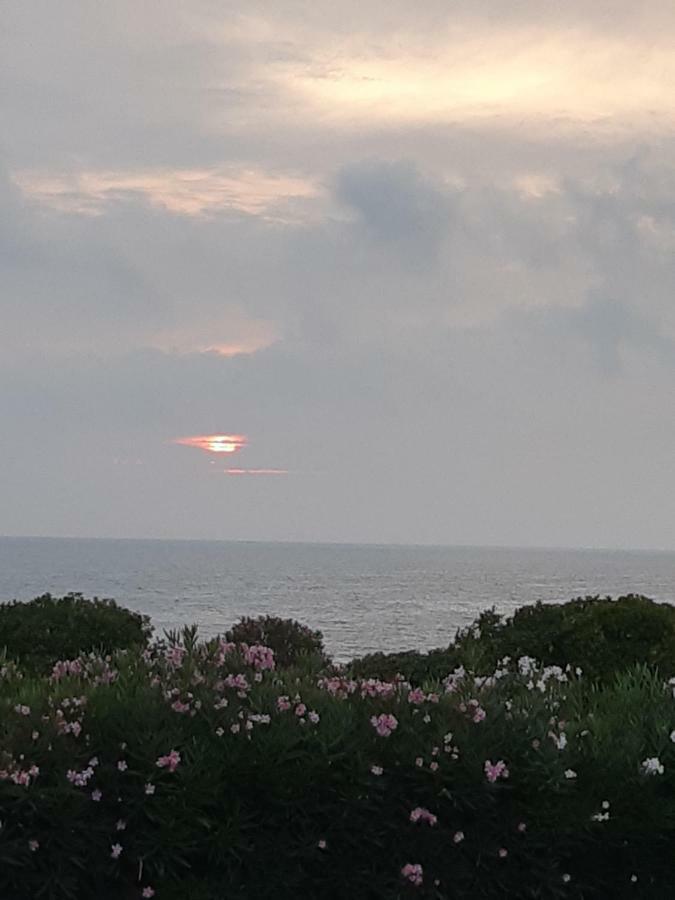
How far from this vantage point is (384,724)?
5.87 metres

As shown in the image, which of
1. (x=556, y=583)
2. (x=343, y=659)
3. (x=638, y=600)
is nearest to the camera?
(x=638, y=600)

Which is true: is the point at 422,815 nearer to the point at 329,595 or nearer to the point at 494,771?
the point at 494,771

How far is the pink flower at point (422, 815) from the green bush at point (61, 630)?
926 cm

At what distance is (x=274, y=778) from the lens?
5641 mm

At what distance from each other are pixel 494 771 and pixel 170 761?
65.3 inches

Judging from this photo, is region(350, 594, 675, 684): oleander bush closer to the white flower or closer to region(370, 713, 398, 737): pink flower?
the white flower

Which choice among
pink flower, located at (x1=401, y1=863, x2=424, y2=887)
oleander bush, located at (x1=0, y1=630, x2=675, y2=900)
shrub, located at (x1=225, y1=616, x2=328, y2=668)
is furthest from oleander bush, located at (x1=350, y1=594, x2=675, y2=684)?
pink flower, located at (x1=401, y1=863, x2=424, y2=887)

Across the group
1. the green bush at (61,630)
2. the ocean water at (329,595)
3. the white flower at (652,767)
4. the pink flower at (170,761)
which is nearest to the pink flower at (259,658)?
the pink flower at (170,761)

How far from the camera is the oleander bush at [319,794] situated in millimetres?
5430

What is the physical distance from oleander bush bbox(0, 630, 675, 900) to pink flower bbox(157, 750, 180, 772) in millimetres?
18

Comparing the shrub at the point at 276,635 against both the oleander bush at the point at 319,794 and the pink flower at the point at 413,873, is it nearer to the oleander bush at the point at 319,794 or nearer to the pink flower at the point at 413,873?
the oleander bush at the point at 319,794

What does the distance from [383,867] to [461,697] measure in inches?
44.3

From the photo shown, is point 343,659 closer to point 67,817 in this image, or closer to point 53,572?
point 67,817

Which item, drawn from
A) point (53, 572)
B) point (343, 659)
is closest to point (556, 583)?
point (53, 572)
